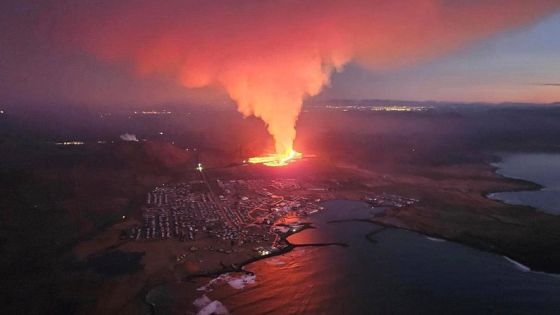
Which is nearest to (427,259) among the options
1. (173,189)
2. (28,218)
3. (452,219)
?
(452,219)

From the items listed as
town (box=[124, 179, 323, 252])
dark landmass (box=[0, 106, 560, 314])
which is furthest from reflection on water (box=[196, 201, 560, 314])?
town (box=[124, 179, 323, 252])

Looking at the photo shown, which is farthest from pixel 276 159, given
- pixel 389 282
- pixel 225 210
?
pixel 389 282

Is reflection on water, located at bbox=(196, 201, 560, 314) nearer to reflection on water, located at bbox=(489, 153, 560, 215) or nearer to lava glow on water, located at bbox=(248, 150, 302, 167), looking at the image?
reflection on water, located at bbox=(489, 153, 560, 215)

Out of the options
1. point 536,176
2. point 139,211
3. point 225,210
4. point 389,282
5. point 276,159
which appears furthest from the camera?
point 536,176

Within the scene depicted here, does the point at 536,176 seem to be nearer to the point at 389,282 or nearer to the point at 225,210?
the point at 389,282

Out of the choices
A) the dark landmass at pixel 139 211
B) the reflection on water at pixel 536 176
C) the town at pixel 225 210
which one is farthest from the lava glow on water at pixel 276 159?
the reflection on water at pixel 536 176
